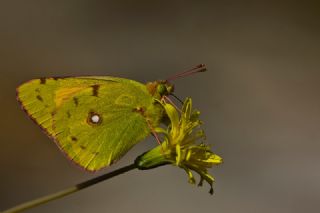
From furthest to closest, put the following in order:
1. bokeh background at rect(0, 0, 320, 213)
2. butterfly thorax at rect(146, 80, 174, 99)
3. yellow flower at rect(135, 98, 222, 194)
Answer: bokeh background at rect(0, 0, 320, 213), butterfly thorax at rect(146, 80, 174, 99), yellow flower at rect(135, 98, 222, 194)

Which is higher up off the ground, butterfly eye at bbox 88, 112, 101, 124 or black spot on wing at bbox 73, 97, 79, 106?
black spot on wing at bbox 73, 97, 79, 106

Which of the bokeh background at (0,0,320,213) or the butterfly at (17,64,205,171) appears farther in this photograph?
the bokeh background at (0,0,320,213)

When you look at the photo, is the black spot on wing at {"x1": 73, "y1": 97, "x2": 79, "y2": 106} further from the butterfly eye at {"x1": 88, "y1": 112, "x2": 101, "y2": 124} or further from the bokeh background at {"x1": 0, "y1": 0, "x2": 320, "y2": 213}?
the bokeh background at {"x1": 0, "y1": 0, "x2": 320, "y2": 213}

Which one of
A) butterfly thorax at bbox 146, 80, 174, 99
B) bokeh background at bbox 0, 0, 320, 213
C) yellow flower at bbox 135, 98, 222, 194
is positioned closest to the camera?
yellow flower at bbox 135, 98, 222, 194

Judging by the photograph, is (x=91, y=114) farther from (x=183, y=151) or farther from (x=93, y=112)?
(x=183, y=151)

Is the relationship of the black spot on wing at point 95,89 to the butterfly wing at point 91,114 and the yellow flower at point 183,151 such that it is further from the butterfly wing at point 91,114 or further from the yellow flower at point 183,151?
the yellow flower at point 183,151

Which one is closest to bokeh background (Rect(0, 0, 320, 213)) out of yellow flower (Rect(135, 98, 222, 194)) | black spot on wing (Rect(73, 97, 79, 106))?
black spot on wing (Rect(73, 97, 79, 106))

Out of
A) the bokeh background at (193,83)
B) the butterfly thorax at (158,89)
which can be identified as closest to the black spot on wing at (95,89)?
the butterfly thorax at (158,89)
